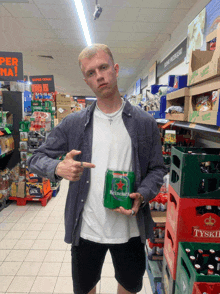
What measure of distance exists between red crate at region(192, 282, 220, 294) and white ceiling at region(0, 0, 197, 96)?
156 inches

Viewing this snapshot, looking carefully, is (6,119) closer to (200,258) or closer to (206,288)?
(200,258)

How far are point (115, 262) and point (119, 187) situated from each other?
0.59m

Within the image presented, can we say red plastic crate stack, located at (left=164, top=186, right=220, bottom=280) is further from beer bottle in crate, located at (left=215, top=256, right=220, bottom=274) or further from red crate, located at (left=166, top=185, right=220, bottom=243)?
beer bottle in crate, located at (left=215, top=256, right=220, bottom=274)

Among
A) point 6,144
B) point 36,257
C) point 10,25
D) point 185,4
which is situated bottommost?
point 36,257

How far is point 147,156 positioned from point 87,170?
395 mm

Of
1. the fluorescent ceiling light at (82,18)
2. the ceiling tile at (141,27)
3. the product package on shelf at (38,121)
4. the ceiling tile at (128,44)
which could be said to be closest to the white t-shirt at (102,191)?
the product package on shelf at (38,121)

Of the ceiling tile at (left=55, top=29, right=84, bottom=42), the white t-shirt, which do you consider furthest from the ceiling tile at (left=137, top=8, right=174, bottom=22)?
the white t-shirt

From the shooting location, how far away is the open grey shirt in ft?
4.09

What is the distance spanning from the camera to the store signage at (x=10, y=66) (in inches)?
147

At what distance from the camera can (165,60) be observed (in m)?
5.26

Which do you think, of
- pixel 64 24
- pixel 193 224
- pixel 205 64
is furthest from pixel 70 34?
pixel 193 224

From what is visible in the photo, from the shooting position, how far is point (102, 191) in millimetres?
1235

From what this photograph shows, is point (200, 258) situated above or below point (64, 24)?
below

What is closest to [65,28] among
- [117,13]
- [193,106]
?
[117,13]
